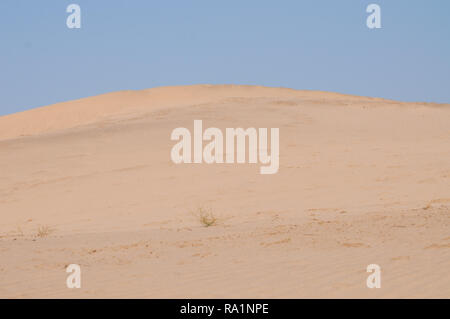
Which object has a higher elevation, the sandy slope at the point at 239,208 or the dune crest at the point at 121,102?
the dune crest at the point at 121,102

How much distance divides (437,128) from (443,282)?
61.1 ft

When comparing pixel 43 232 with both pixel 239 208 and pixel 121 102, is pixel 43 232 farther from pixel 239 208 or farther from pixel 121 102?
pixel 121 102

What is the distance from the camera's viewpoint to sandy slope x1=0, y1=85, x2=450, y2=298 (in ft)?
23.0

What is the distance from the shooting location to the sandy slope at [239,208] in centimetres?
702

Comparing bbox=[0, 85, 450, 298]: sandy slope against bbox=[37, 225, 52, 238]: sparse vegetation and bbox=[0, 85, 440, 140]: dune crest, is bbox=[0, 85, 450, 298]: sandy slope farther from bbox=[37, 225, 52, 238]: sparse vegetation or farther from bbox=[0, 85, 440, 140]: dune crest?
bbox=[0, 85, 440, 140]: dune crest

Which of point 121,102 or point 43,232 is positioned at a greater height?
point 121,102

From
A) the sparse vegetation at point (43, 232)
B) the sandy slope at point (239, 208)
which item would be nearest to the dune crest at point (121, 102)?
the sandy slope at point (239, 208)

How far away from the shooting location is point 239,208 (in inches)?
539

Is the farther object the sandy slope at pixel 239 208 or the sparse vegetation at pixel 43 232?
the sparse vegetation at pixel 43 232

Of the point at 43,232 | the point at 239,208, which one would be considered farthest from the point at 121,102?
the point at 43,232

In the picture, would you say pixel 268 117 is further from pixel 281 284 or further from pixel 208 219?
pixel 281 284

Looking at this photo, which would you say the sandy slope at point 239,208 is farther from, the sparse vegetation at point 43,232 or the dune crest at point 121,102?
the dune crest at point 121,102

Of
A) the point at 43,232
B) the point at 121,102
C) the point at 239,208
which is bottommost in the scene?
the point at 43,232
